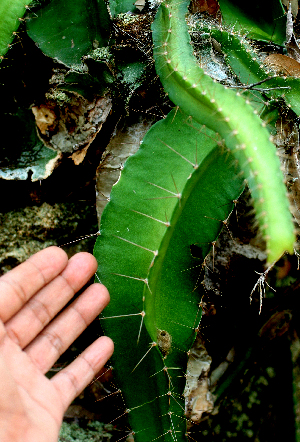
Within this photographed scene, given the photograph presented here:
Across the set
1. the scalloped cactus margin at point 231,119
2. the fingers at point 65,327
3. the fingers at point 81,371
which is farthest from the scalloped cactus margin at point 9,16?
the fingers at point 81,371

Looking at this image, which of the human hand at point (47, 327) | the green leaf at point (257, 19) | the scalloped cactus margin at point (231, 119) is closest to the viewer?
the scalloped cactus margin at point (231, 119)

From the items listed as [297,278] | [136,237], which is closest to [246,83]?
[136,237]

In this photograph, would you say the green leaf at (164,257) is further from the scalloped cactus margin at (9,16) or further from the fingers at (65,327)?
the scalloped cactus margin at (9,16)

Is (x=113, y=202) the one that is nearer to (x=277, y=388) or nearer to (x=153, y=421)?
(x=153, y=421)

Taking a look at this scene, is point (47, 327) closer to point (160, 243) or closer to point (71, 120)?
point (160, 243)

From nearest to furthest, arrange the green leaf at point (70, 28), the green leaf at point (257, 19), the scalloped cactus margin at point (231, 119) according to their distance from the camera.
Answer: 1. the scalloped cactus margin at point (231, 119)
2. the green leaf at point (70, 28)
3. the green leaf at point (257, 19)

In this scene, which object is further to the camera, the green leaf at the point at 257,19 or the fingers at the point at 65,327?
the green leaf at the point at 257,19

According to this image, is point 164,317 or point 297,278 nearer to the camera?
point 164,317

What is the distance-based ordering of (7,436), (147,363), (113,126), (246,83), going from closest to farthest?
(7,436), (147,363), (246,83), (113,126)
